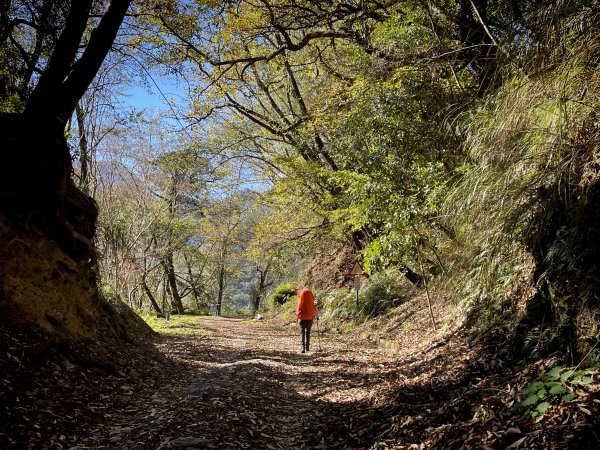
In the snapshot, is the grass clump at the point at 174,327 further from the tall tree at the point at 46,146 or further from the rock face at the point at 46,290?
the tall tree at the point at 46,146

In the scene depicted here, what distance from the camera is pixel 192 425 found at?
4.36 metres

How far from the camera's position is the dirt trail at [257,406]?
411cm

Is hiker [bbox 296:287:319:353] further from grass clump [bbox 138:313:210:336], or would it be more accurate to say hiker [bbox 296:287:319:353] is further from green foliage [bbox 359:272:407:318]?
grass clump [bbox 138:313:210:336]

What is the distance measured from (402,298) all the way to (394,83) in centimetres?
657

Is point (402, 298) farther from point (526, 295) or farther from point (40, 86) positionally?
point (40, 86)

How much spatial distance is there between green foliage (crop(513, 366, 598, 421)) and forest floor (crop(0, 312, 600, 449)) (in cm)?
10

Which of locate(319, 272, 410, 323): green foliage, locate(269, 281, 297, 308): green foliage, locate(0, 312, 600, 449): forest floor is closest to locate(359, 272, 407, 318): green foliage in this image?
locate(319, 272, 410, 323): green foliage

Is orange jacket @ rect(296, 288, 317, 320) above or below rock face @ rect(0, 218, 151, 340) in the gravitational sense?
below

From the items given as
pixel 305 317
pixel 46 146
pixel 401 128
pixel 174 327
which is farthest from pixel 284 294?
pixel 46 146

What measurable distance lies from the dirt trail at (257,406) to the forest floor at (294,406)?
2 centimetres

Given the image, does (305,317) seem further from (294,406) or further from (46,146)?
(46,146)

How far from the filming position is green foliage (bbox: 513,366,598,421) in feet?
9.25

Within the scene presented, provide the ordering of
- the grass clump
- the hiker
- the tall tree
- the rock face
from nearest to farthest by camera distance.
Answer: the rock face → the tall tree → the hiker → the grass clump

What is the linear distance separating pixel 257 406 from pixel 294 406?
57 centimetres
